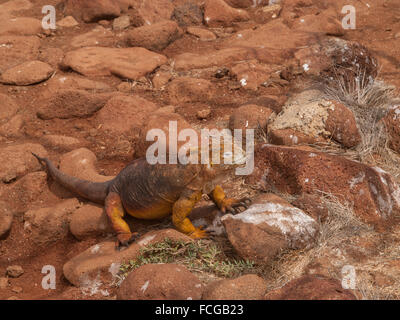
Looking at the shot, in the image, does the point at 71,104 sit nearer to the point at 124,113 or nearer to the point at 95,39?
the point at 124,113

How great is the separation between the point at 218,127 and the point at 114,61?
94.2 inches

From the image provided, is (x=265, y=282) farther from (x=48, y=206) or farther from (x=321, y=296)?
(x=48, y=206)

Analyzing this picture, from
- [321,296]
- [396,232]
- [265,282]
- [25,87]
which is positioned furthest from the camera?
[25,87]

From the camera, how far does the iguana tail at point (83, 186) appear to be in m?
5.07

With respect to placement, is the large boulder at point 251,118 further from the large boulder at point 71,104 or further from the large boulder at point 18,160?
the large boulder at point 18,160

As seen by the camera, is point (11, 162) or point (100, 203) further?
point (11, 162)

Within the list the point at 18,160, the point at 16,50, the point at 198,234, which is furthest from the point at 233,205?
the point at 16,50

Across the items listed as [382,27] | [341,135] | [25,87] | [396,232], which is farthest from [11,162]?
[382,27]

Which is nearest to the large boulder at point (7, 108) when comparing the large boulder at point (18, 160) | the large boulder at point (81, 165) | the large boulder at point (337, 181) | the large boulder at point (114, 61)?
the large boulder at point (18, 160)

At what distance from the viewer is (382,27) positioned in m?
8.50

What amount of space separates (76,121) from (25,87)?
118cm

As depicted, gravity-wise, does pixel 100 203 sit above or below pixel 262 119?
below

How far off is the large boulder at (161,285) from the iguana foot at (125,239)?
0.89 metres

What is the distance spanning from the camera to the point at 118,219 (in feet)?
15.6
